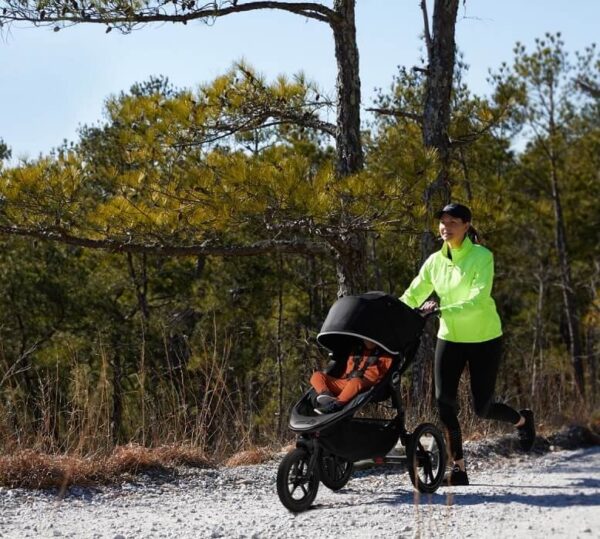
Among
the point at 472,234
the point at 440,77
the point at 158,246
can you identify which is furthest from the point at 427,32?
the point at 472,234

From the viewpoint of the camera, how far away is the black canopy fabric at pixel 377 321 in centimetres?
575

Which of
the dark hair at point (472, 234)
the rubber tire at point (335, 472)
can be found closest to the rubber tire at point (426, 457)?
the rubber tire at point (335, 472)

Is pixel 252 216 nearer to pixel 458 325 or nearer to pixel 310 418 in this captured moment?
pixel 458 325

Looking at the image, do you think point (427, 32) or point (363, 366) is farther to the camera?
point (427, 32)

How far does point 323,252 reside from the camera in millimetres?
8961

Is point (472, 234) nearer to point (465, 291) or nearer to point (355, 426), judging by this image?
point (465, 291)

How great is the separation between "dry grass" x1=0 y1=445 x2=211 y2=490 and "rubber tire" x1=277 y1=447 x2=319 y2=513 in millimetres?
1256

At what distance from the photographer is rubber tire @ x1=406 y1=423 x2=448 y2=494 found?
5.91m

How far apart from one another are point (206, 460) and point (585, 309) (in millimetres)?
21736

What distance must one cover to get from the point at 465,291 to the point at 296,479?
62.7 inches

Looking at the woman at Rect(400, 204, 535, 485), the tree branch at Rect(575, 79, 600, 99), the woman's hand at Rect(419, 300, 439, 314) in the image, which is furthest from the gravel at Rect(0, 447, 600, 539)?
the tree branch at Rect(575, 79, 600, 99)

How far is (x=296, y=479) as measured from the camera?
5.57m

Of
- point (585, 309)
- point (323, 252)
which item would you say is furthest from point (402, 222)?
point (585, 309)

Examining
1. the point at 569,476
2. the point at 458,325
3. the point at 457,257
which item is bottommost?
the point at 569,476
